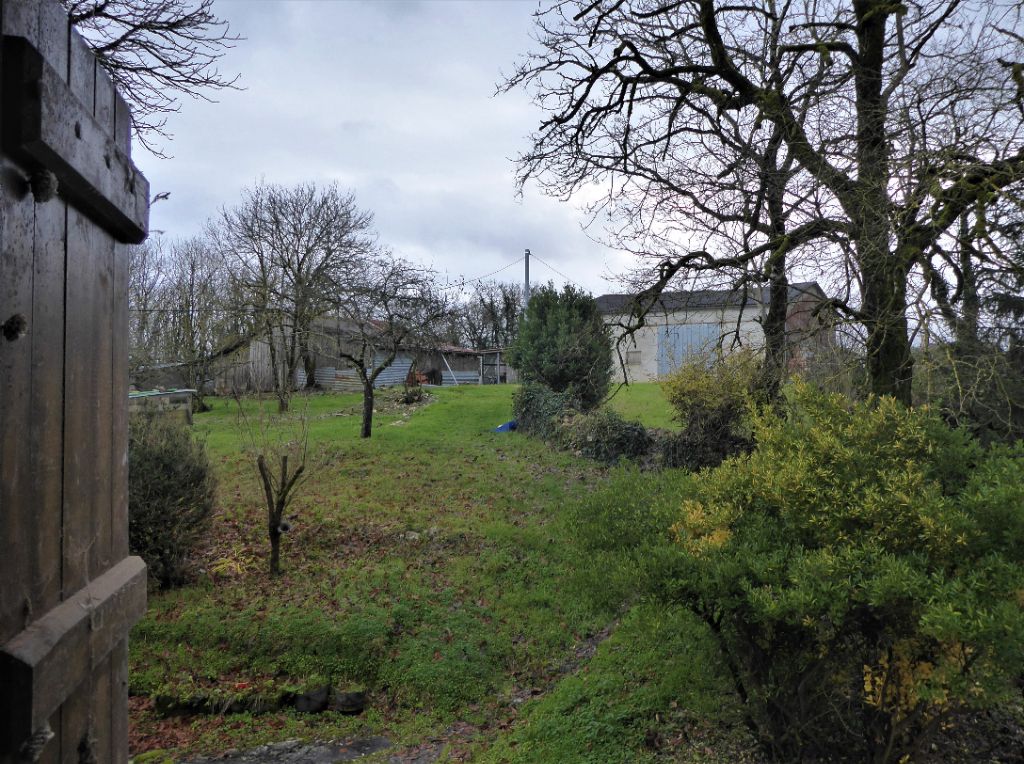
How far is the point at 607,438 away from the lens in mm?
12750

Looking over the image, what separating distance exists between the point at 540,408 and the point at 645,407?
4173mm

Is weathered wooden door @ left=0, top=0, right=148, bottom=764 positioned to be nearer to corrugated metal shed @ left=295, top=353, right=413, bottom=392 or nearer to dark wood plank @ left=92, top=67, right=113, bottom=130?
dark wood plank @ left=92, top=67, right=113, bottom=130

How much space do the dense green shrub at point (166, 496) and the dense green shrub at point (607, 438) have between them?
721 cm

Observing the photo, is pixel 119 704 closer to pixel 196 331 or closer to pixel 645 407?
pixel 645 407

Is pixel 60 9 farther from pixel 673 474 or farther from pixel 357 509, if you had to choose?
pixel 357 509

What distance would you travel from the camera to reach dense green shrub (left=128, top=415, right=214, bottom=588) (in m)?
6.74

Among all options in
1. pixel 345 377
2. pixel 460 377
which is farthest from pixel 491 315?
pixel 345 377

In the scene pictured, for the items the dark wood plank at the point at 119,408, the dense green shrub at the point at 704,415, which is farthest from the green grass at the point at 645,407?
the dark wood plank at the point at 119,408

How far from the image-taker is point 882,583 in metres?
2.63

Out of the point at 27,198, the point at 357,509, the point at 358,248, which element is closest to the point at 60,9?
the point at 27,198

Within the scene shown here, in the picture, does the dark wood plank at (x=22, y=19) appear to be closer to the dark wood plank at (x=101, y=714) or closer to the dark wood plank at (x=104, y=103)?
the dark wood plank at (x=104, y=103)

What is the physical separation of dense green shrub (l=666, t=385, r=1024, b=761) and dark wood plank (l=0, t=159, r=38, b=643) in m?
2.58

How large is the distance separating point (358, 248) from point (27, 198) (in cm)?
2113

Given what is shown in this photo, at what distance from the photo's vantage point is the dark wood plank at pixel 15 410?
1072 mm
